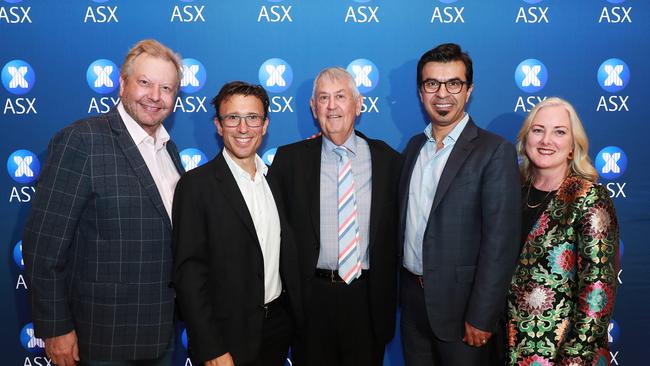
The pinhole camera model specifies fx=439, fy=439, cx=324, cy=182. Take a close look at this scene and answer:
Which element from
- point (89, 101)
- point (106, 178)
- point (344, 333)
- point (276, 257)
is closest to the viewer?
point (106, 178)

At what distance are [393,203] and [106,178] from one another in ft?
4.91

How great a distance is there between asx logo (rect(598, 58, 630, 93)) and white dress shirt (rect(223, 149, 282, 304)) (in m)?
2.76

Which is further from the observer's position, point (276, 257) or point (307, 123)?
point (307, 123)

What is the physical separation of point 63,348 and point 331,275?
1.34m

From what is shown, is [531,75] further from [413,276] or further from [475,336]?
[475,336]

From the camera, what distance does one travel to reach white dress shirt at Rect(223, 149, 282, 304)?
81.4 inches

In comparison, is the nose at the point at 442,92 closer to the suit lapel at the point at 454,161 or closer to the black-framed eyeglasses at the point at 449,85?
the black-framed eyeglasses at the point at 449,85

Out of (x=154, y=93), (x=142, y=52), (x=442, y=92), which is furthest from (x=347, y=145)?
(x=142, y=52)

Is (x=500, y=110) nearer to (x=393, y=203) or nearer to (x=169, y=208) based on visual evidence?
(x=393, y=203)

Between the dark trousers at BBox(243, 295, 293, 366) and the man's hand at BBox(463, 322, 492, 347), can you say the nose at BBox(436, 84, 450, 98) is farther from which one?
the dark trousers at BBox(243, 295, 293, 366)

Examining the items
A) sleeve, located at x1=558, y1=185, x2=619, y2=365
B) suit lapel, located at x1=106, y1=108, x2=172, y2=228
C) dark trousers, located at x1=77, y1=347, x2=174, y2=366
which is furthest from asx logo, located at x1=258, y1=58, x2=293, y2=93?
sleeve, located at x1=558, y1=185, x2=619, y2=365

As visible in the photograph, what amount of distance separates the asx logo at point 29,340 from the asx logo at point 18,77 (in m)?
1.79

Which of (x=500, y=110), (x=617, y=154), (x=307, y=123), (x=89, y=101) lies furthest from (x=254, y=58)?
(x=617, y=154)

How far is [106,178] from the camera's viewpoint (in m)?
1.98
